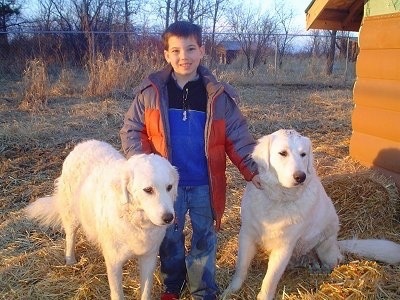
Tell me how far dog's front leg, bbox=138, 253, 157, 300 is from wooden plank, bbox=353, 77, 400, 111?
3.37 meters

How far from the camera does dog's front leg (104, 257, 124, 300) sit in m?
2.80

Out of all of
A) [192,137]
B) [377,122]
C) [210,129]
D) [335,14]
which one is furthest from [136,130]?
[335,14]

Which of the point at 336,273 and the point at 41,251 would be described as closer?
the point at 336,273

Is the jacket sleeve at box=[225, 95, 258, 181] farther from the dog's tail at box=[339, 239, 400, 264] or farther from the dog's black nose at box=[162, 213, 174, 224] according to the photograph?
the dog's tail at box=[339, 239, 400, 264]

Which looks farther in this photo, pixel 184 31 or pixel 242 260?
pixel 242 260

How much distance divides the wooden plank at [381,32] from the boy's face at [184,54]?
2809 mm

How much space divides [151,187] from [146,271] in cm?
82

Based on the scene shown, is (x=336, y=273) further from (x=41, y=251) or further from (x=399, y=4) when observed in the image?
(x=399, y=4)

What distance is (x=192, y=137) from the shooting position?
117 inches

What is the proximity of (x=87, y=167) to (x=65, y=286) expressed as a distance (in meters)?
0.95

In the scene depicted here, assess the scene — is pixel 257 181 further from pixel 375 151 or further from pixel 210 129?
pixel 375 151

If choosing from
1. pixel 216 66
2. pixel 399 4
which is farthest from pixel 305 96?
pixel 399 4

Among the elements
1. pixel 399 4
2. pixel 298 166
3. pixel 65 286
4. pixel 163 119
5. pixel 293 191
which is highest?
pixel 399 4

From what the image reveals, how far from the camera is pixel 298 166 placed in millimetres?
2754
